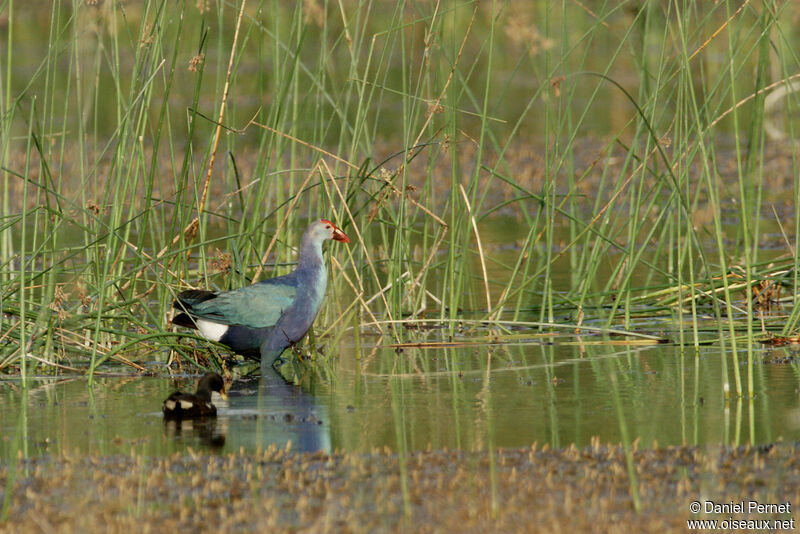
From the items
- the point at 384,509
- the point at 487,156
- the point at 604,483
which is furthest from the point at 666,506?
the point at 487,156

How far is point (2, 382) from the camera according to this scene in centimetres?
630

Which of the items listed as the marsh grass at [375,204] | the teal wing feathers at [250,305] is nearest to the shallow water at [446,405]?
the marsh grass at [375,204]

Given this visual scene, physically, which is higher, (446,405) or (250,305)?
(250,305)

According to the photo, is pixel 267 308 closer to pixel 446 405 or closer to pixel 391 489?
pixel 446 405

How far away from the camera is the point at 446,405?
561 cm

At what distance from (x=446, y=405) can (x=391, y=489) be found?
146 cm

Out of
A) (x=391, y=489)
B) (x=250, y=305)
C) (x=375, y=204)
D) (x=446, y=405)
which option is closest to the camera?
(x=391, y=489)

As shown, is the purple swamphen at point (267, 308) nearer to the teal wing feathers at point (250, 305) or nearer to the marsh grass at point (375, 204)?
the teal wing feathers at point (250, 305)

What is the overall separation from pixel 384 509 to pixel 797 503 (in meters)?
1.34

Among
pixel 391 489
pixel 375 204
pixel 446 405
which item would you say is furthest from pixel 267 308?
pixel 391 489

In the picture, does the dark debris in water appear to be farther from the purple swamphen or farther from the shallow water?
the purple swamphen

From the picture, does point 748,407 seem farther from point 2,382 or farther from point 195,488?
point 2,382

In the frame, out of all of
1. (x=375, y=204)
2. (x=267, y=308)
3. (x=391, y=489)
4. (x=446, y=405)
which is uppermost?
(x=375, y=204)

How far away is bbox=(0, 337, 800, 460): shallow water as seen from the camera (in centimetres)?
493
